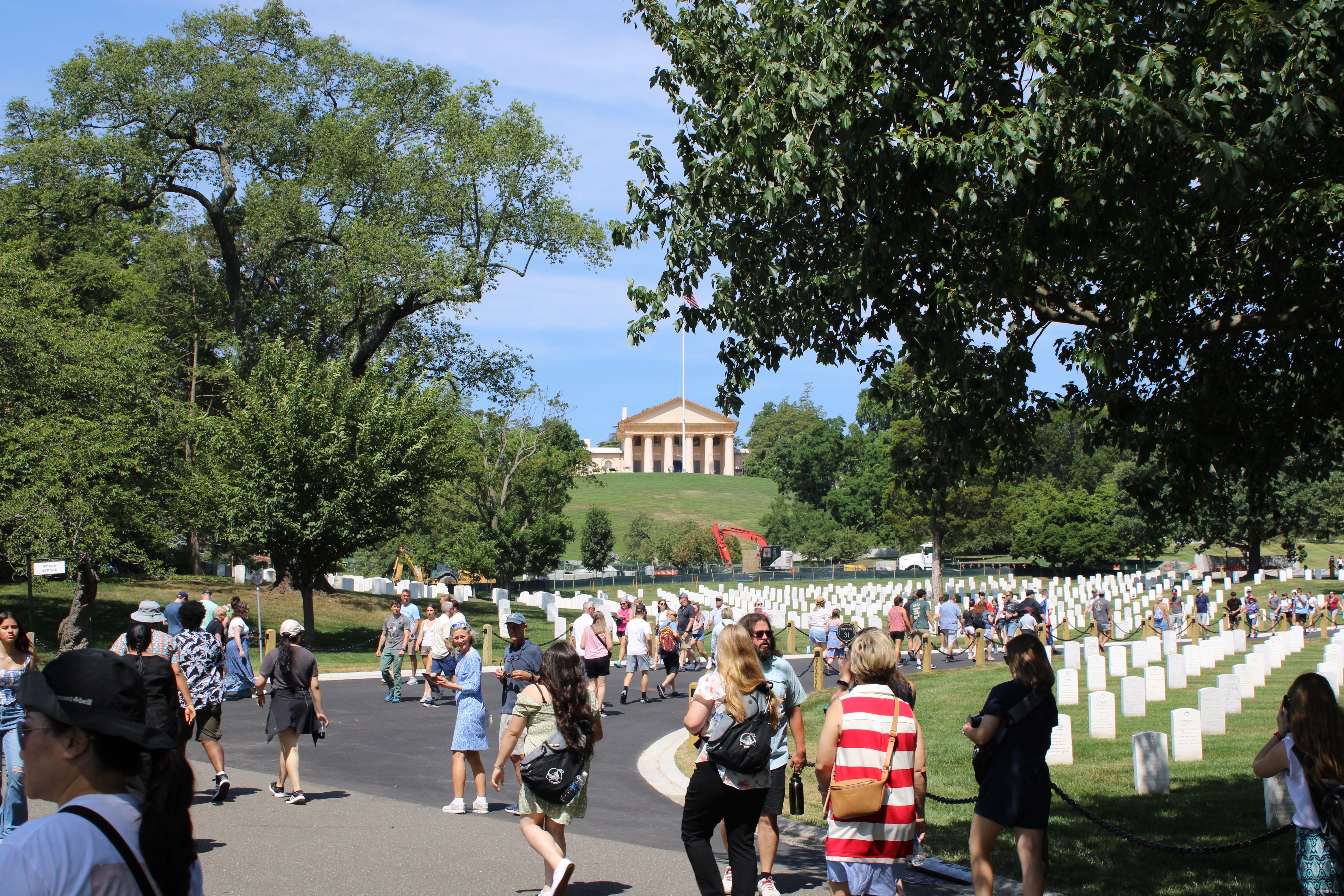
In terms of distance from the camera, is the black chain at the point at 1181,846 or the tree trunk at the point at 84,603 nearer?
the black chain at the point at 1181,846

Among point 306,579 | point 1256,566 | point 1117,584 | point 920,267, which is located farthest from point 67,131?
point 1256,566

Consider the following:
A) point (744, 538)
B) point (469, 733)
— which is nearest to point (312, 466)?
point (469, 733)

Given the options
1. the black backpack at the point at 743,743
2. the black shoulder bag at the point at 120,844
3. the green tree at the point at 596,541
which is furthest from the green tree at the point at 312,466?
the green tree at the point at 596,541

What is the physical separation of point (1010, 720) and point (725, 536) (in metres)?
68.2

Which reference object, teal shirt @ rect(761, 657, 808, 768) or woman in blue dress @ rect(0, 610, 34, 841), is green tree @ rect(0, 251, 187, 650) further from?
teal shirt @ rect(761, 657, 808, 768)

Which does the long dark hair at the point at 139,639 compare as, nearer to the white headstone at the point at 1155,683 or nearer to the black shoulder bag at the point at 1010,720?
the black shoulder bag at the point at 1010,720

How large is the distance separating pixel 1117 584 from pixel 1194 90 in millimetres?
42165

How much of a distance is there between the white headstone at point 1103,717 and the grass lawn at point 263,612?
13.7 m

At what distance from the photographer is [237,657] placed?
15.4 m

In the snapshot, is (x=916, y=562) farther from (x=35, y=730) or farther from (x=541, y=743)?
(x=35, y=730)

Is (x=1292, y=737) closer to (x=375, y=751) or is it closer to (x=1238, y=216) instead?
(x=1238, y=216)

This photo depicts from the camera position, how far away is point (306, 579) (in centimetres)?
2450

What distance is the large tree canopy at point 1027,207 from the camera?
625cm

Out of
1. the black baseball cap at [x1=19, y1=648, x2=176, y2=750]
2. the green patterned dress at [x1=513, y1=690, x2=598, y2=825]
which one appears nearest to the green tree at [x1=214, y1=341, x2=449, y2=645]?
the green patterned dress at [x1=513, y1=690, x2=598, y2=825]
